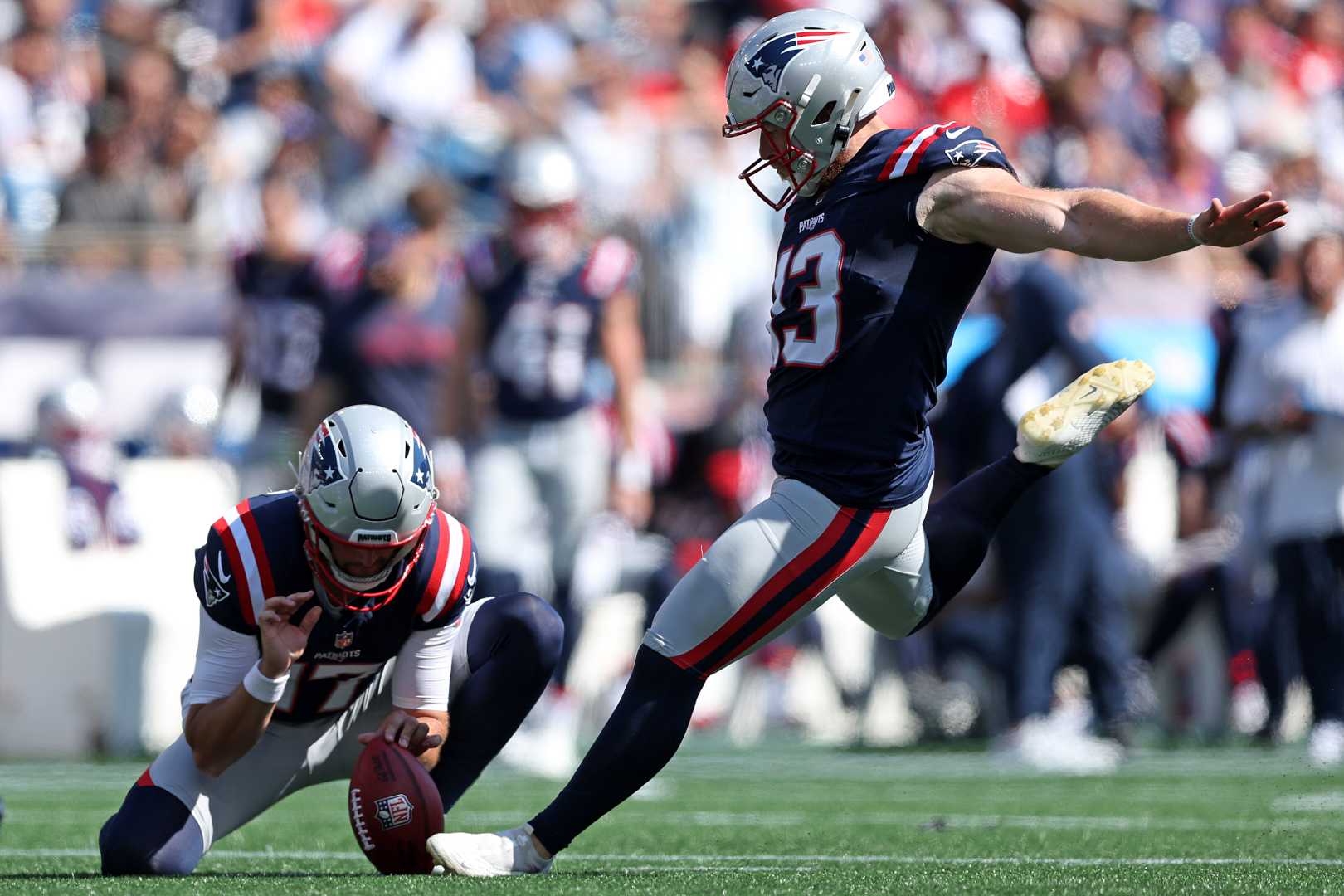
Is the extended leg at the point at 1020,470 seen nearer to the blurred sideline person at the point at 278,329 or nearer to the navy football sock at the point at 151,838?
the navy football sock at the point at 151,838

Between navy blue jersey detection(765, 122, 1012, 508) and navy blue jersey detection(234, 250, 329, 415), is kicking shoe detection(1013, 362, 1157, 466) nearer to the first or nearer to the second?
navy blue jersey detection(765, 122, 1012, 508)

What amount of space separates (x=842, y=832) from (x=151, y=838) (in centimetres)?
175

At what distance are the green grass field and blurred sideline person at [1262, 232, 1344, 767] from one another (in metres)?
0.53

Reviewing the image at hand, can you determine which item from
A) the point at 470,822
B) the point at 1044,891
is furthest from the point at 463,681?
the point at 1044,891

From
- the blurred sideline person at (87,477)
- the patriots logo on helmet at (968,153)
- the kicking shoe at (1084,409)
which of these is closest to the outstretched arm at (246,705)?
the patriots logo on helmet at (968,153)

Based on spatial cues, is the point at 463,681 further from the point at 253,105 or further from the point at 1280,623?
the point at 253,105

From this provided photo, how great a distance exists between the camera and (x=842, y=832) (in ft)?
17.0

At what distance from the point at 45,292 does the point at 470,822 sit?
543 cm

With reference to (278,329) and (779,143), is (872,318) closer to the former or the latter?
(779,143)

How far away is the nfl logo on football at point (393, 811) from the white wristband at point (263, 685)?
0.95 ft

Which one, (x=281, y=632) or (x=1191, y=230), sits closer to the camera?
(x=1191, y=230)

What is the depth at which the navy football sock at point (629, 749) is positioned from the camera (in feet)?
13.0

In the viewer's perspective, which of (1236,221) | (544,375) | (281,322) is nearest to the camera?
(1236,221)

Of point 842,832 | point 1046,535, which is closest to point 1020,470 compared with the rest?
point 842,832
